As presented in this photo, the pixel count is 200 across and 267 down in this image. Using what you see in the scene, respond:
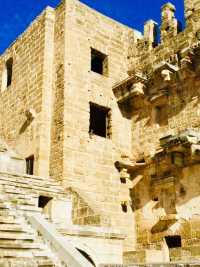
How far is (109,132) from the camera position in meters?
14.7

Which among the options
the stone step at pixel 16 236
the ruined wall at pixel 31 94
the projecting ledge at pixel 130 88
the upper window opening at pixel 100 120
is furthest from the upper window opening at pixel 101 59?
the stone step at pixel 16 236

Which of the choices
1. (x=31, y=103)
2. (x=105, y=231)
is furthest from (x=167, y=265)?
(x=31, y=103)

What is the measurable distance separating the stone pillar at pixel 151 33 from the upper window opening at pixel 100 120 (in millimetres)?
3101

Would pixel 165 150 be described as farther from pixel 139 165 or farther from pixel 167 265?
pixel 167 265

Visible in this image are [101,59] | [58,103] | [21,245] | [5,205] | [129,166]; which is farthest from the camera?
[101,59]

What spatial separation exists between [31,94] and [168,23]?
5.56 metres

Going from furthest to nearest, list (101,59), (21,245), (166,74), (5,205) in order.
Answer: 1. (101,59)
2. (166,74)
3. (5,205)
4. (21,245)

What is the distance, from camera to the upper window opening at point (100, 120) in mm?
14777

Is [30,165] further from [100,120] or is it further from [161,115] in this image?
[161,115]

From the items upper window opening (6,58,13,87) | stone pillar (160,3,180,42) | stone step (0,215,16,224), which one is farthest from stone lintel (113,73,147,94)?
stone step (0,215,16,224)

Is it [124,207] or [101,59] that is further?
[101,59]

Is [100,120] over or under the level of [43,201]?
over

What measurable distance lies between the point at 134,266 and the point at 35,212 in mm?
3857

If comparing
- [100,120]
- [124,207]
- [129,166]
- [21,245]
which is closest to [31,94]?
[100,120]
